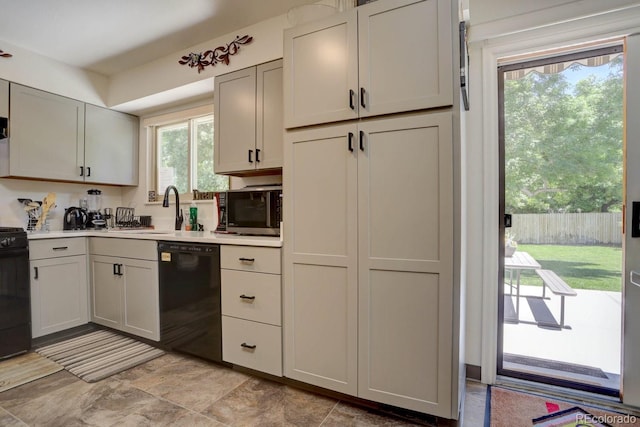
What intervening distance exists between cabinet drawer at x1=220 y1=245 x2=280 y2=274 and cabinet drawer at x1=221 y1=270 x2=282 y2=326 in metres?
0.04

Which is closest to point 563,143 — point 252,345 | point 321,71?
point 321,71

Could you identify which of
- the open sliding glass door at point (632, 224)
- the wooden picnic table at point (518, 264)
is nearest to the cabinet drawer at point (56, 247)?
the wooden picnic table at point (518, 264)

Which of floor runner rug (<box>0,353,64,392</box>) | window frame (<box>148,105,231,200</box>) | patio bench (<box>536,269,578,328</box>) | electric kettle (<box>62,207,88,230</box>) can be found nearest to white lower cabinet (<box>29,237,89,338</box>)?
floor runner rug (<box>0,353,64,392</box>)

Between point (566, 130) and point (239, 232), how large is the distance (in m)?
2.34

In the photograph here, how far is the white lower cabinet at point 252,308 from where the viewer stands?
6.41ft

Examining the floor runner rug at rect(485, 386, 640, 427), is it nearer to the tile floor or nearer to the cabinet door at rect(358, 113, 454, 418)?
the tile floor

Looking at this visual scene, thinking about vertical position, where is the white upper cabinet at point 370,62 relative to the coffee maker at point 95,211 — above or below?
above

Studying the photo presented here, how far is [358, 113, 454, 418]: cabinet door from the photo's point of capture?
4.98ft

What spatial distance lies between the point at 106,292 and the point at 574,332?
143 inches

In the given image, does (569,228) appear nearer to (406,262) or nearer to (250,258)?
(406,262)

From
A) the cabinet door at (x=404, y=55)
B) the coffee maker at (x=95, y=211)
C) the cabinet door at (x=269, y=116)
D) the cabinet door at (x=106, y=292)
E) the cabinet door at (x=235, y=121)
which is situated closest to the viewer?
the cabinet door at (x=404, y=55)

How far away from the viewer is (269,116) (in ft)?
7.86

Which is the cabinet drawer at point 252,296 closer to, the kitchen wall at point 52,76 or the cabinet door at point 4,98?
the cabinet door at point 4,98

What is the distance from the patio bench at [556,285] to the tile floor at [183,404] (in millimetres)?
766
